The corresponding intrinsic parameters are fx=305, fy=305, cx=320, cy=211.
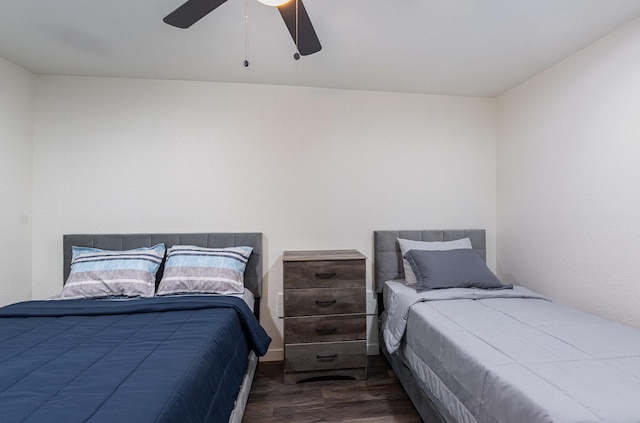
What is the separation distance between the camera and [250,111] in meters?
2.71

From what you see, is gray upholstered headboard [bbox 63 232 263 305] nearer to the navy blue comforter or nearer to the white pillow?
the navy blue comforter

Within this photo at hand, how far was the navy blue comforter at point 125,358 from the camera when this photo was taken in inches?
36.7

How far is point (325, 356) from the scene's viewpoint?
2299 mm

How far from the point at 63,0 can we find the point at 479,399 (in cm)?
280

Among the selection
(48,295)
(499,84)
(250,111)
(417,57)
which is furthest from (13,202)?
(499,84)

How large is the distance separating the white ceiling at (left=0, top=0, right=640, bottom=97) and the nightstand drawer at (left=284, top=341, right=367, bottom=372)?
2142 millimetres

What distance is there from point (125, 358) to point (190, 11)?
151 centimetres

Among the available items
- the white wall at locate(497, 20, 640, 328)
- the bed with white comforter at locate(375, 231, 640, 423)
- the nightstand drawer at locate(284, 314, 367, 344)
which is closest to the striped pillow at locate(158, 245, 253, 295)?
the nightstand drawer at locate(284, 314, 367, 344)

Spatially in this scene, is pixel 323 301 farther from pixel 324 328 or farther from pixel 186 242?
pixel 186 242

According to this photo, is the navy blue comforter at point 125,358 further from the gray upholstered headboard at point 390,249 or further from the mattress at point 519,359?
the gray upholstered headboard at point 390,249

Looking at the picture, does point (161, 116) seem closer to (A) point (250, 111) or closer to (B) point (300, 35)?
(A) point (250, 111)

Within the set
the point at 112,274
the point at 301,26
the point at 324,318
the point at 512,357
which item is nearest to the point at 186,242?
the point at 112,274

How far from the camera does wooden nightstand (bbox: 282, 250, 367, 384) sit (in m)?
2.29

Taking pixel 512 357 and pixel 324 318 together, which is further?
pixel 324 318
